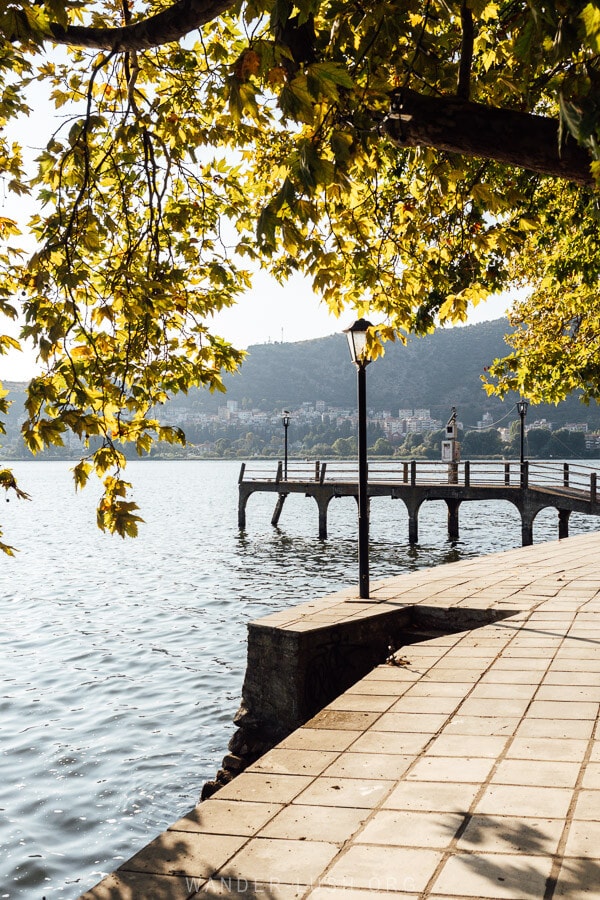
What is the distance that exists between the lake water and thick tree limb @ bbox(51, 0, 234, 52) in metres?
6.02

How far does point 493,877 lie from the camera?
112 inches

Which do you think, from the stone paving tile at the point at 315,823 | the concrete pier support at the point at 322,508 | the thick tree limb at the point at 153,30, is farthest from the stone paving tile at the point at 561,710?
the concrete pier support at the point at 322,508

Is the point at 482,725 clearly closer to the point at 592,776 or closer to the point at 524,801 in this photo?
the point at 592,776

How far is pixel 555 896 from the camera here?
8.86ft

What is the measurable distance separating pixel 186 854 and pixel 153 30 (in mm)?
3745

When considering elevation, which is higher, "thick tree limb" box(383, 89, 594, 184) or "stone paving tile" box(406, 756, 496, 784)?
A: "thick tree limb" box(383, 89, 594, 184)

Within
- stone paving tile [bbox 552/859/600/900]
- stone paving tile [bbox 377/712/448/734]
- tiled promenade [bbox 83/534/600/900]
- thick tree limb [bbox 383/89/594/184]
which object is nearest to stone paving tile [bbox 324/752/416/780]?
tiled promenade [bbox 83/534/600/900]

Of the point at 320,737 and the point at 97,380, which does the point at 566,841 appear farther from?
the point at 97,380

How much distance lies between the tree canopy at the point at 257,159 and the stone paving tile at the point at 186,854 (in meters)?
1.87

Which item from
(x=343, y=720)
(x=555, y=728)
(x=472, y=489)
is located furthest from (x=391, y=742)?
(x=472, y=489)

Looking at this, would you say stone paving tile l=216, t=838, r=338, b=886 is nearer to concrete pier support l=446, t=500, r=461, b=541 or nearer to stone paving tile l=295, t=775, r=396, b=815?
stone paving tile l=295, t=775, r=396, b=815

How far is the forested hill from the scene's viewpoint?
144 m

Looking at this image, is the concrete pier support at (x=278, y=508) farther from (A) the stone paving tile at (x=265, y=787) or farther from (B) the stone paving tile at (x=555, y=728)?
(A) the stone paving tile at (x=265, y=787)

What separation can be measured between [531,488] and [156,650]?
17592mm
